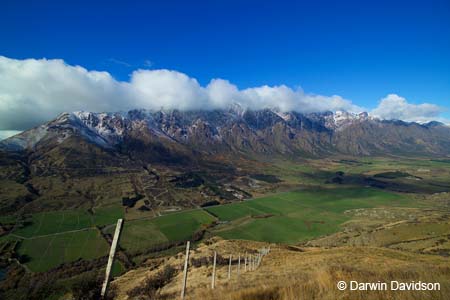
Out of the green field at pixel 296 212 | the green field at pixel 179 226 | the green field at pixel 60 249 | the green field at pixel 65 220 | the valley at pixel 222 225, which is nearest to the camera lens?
the green field at pixel 60 249

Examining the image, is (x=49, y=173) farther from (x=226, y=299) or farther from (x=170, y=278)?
(x=226, y=299)

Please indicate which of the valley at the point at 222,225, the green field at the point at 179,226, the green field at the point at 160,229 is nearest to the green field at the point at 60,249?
the green field at the point at 179,226

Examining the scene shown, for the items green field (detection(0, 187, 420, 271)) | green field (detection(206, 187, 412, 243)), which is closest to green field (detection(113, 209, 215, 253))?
green field (detection(0, 187, 420, 271))

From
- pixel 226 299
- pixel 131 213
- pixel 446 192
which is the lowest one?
pixel 131 213

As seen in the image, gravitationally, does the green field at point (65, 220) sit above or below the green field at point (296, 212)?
below

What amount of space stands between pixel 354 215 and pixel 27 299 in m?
118

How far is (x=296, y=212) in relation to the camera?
123812 millimetres

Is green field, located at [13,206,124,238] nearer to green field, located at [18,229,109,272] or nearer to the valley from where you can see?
the valley

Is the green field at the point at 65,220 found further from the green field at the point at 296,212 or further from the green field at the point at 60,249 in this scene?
the green field at the point at 296,212

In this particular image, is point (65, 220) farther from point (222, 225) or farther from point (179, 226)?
point (222, 225)

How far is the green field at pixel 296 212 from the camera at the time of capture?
94.1m

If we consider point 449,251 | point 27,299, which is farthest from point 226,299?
point 449,251

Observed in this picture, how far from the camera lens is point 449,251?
5069cm

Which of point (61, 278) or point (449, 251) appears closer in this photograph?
point (449, 251)
